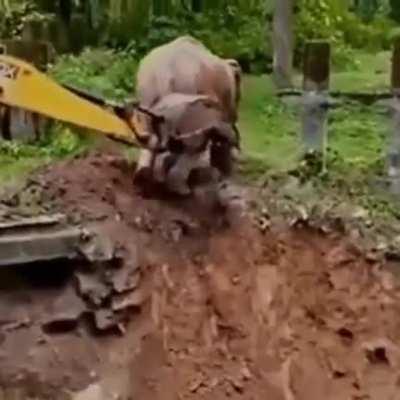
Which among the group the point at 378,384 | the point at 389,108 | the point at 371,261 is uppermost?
the point at 389,108

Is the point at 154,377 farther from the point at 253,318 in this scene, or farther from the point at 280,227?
the point at 280,227

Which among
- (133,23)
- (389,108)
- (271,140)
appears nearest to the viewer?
(389,108)

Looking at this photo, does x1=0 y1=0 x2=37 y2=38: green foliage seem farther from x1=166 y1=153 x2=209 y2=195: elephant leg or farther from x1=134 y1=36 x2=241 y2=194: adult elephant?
x1=166 y1=153 x2=209 y2=195: elephant leg

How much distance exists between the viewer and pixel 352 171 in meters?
7.96

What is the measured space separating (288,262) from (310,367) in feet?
2.02

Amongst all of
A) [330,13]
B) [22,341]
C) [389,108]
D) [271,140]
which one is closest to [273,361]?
[22,341]

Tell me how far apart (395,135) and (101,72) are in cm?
348

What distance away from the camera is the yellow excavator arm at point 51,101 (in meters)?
7.06

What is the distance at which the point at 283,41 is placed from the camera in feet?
34.1

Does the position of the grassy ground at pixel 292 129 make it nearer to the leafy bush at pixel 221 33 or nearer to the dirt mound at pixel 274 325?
the leafy bush at pixel 221 33

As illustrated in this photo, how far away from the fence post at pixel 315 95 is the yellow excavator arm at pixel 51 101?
1133mm

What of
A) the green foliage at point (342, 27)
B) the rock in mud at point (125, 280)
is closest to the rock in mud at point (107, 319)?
the rock in mud at point (125, 280)

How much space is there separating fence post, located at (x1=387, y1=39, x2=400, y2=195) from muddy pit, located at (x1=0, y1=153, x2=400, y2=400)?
76 cm

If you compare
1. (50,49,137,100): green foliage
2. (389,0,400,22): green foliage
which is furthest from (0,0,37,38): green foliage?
(389,0,400,22): green foliage
